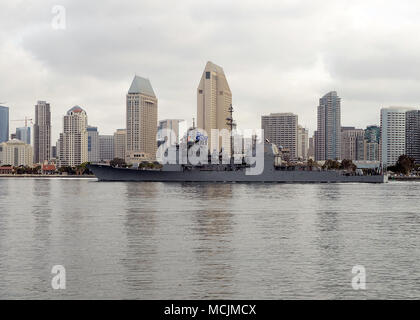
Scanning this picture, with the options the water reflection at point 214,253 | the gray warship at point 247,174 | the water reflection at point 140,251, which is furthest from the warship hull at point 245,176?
the water reflection at point 140,251

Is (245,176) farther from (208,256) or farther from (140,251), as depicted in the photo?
(208,256)

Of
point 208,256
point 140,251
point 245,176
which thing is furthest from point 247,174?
point 208,256

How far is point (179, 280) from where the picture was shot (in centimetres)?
2258

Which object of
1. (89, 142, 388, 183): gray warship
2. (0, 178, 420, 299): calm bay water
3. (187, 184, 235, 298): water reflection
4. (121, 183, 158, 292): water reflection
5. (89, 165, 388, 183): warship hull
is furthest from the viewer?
(89, 165, 388, 183): warship hull

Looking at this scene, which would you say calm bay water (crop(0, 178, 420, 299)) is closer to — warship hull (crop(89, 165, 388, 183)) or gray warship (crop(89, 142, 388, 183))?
gray warship (crop(89, 142, 388, 183))

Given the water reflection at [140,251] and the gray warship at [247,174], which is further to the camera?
the gray warship at [247,174]

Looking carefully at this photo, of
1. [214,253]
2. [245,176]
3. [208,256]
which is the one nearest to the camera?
[208,256]

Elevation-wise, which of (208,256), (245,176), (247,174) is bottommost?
(208,256)

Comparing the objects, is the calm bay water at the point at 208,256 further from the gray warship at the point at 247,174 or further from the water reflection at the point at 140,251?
the gray warship at the point at 247,174

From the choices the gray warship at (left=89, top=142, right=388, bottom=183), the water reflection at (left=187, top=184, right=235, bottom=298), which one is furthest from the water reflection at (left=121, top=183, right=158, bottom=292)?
the gray warship at (left=89, top=142, right=388, bottom=183)

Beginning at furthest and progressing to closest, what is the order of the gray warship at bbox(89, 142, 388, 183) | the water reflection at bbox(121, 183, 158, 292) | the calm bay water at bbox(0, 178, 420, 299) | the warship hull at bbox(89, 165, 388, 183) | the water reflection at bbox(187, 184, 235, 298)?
the warship hull at bbox(89, 165, 388, 183) < the gray warship at bbox(89, 142, 388, 183) < the water reflection at bbox(121, 183, 158, 292) < the water reflection at bbox(187, 184, 235, 298) < the calm bay water at bbox(0, 178, 420, 299)
